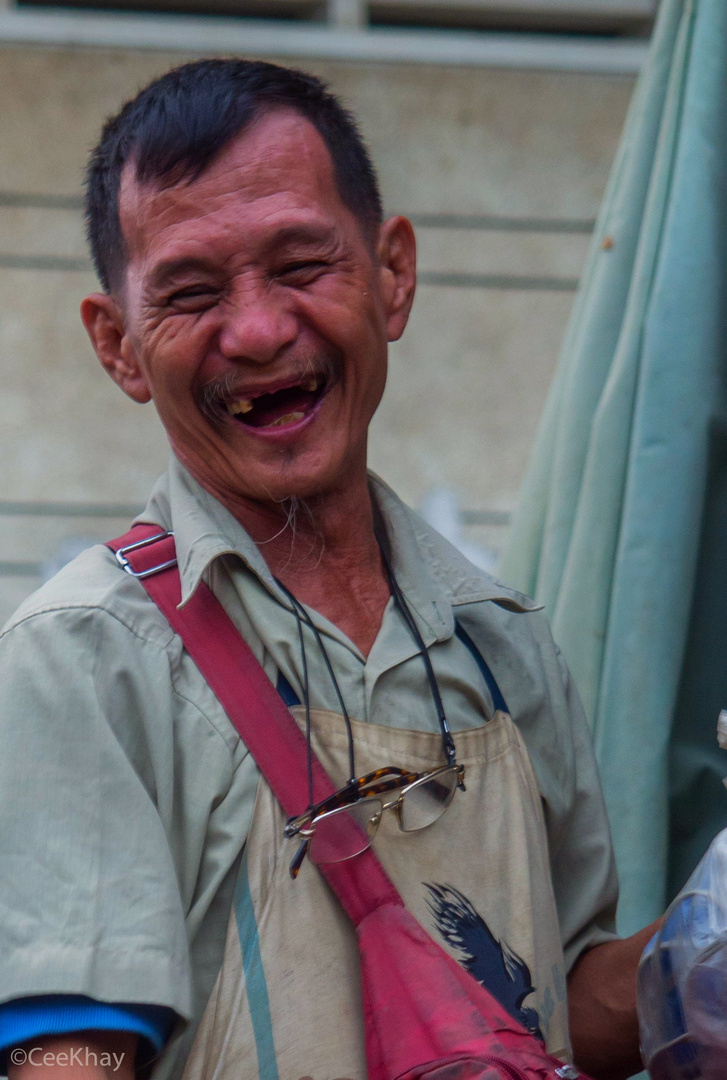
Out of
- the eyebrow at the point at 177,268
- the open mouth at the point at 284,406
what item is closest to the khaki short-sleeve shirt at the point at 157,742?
the open mouth at the point at 284,406

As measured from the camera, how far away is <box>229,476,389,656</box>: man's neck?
56.6 inches

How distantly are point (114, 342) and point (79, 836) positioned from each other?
0.69 metres

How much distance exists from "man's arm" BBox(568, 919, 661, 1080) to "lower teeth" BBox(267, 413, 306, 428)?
75cm

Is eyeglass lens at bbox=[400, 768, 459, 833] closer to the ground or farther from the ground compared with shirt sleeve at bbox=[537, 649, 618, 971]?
farther from the ground

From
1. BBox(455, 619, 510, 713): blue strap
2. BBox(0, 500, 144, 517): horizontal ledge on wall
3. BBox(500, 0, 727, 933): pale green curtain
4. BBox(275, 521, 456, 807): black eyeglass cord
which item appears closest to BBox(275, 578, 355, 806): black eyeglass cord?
BBox(275, 521, 456, 807): black eyeglass cord

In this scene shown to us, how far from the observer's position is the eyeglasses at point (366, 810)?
3.84 ft

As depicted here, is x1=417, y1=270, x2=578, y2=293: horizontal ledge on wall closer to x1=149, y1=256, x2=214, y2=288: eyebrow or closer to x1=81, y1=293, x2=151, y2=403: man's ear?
x1=81, y1=293, x2=151, y2=403: man's ear

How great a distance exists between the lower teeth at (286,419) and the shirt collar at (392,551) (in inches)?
4.6

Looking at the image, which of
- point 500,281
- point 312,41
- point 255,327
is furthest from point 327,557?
point 312,41

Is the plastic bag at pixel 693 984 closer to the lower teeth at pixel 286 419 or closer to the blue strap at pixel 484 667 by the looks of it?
the blue strap at pixel 484 667

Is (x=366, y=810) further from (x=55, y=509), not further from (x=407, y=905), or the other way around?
(x=55, y=509)

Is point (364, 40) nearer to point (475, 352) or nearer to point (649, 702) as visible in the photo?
point (475, 352)

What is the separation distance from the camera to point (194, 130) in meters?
1.32

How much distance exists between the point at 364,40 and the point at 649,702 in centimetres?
298
